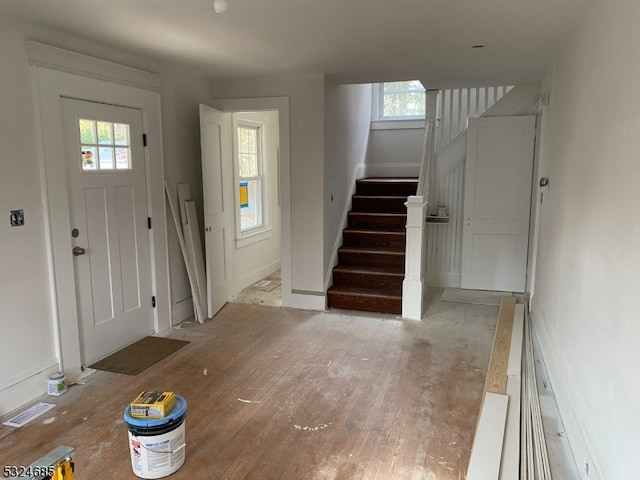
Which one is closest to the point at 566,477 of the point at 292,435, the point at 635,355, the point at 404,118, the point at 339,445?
the point at 635,355

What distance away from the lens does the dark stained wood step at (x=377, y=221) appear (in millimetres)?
5609

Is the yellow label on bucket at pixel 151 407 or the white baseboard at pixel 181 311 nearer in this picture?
the yellow label on bucket at pixel 151 407

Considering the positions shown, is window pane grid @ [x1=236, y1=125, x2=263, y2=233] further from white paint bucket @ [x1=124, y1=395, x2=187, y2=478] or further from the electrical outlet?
white paint bucket @ [x1=124, y1=395, x2=187, y2=478]

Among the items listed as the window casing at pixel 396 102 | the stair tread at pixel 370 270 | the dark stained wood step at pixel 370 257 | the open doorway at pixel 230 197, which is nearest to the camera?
the open doorway at pixel 230 197

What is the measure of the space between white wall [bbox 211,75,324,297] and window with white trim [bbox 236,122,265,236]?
3.02ft

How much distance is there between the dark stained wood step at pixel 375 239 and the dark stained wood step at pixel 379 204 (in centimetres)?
48

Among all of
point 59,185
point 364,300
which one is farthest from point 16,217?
point 364,300

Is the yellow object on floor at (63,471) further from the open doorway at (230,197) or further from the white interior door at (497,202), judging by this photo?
the white interior door at (497,202)

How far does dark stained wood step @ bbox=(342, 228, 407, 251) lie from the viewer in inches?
212

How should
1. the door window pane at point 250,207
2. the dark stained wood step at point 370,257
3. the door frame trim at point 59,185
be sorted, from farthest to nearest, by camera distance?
1. the door window pane at point 250,207
2. the dark stained wood step at point 370,257
3. the door frame trim at point 59,185

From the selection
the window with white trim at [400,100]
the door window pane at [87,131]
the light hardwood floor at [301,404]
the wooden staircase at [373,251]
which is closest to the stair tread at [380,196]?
the wooden staircase at [373,251]

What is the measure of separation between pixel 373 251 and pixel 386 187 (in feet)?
3.91

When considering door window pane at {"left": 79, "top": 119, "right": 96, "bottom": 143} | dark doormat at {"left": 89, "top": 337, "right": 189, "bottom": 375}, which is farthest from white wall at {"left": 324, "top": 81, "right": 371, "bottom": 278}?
door window pane at {"left": 79, "top": 119, "right": 96, "bottom": 143}

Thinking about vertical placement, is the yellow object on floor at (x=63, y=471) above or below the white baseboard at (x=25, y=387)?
above
